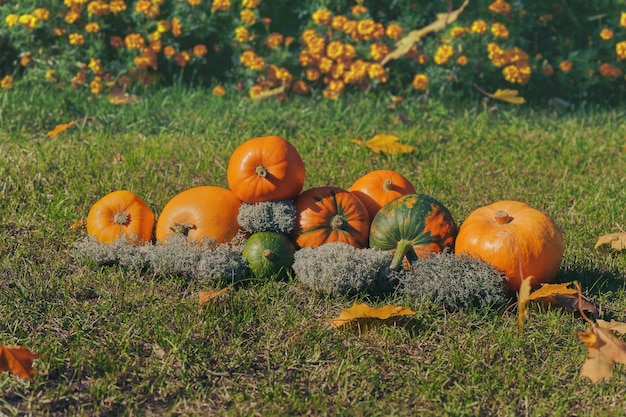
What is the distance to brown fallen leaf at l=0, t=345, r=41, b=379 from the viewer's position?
115 inches

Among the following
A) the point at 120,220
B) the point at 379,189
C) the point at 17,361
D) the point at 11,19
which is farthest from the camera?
the point at 11,19

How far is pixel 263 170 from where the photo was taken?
395 centimetres

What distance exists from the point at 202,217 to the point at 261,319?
2.21 feet

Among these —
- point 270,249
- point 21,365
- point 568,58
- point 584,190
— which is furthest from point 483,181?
point 21,365

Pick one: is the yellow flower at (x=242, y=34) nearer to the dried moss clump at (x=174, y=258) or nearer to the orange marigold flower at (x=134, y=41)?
the orange marigold flower at (x=134, y=41)

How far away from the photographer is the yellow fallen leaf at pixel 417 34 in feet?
22.5

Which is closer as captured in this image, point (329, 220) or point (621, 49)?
point (329, 220)

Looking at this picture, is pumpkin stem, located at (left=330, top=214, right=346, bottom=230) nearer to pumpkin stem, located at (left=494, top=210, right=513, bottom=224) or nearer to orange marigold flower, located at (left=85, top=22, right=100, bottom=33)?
pumpkin stem, located at (left=494, top=210, right=513, bottom=224)

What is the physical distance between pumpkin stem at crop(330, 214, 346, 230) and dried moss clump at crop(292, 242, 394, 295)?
0.17 meters

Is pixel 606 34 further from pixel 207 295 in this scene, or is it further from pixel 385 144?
pixel 207 295

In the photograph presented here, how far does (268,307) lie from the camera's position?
3.62 meters

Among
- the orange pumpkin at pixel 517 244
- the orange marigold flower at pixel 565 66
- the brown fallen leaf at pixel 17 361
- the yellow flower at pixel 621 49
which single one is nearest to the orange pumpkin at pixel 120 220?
the brown fallen leaf at pixel 17 361

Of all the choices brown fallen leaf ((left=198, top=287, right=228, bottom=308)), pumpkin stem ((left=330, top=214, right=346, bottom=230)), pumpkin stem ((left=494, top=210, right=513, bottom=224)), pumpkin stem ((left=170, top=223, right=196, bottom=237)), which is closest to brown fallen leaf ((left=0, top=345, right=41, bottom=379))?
brown fallen leaf ((left=198, top=287, right=228, bottom=308))

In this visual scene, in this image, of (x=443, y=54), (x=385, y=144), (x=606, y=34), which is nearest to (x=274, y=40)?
(x=443, y=54)
